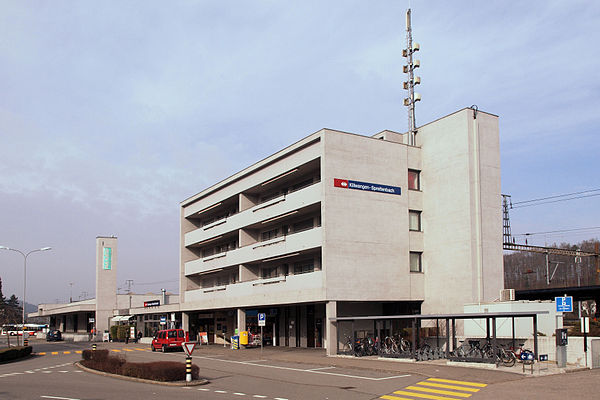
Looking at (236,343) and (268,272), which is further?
(268,272)

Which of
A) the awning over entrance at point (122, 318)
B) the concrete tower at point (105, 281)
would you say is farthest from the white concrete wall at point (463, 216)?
the concrete tower at point (105, 281)

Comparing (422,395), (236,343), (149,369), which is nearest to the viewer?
(422,395)

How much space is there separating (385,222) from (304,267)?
8516mm

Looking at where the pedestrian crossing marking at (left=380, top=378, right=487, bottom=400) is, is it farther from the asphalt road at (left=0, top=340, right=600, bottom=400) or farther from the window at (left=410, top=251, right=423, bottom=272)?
the window at (left=410, top=251, right=423, bottom=272)

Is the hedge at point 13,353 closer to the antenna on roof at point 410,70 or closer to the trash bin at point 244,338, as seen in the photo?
the trash bin at point 244,338

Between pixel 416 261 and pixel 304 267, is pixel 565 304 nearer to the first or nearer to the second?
pixel 416 261

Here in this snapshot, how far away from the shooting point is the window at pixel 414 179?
42.5 meters

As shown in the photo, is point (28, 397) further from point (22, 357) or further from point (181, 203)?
point (181, 203)

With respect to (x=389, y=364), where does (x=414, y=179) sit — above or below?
above

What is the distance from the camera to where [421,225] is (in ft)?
139

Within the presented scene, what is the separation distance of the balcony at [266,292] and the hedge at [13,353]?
15.8 meters

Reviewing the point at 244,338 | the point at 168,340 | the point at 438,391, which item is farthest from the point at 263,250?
the point at 438,391

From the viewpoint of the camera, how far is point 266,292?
4491 centimetres

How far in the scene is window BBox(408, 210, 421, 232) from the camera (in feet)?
138
